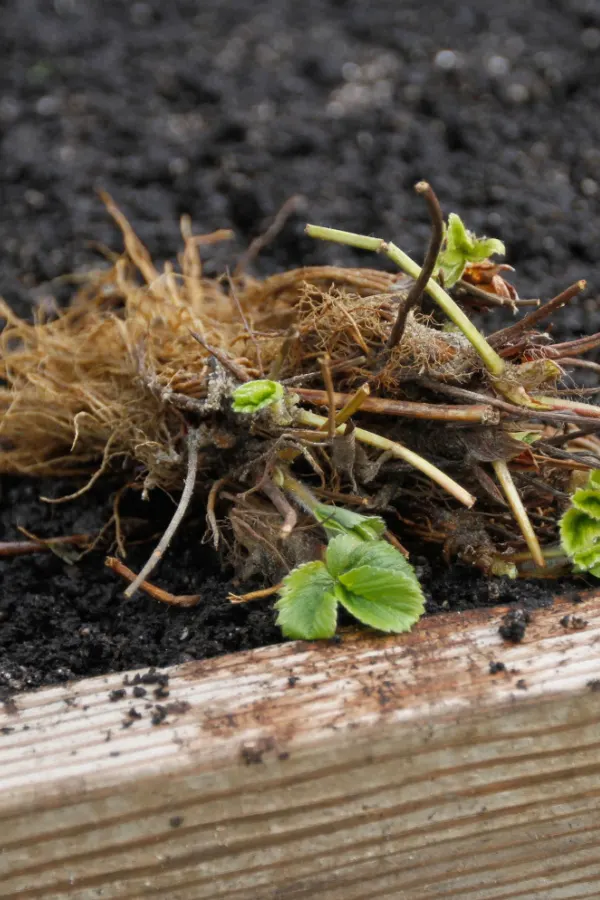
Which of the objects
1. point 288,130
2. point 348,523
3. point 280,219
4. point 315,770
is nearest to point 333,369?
point 348,523

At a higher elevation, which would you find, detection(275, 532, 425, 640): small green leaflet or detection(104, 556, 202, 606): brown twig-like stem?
detection(275, 532, 425, 640): small green leaflet

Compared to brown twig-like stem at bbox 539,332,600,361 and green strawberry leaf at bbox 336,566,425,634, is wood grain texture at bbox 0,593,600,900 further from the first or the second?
brown twig-like stem at bbox 539,332,600,361

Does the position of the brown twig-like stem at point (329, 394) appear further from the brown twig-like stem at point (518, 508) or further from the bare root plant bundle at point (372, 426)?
the brown twig-like stem at point (518, 508)

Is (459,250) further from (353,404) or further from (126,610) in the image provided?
(126,610)

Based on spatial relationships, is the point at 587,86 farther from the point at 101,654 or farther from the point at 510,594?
the point at 101,654

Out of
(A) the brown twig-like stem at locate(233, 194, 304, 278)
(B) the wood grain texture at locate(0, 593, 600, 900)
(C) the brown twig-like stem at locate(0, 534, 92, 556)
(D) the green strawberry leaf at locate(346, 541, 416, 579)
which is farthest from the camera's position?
(A) the brown twig-like stem at locate(233, 194, 304, 278)

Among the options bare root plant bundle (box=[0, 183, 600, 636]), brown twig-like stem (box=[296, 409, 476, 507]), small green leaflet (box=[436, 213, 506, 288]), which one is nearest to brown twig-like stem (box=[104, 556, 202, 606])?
bare root plant bundle (box=[0, 183, 600, 636])
